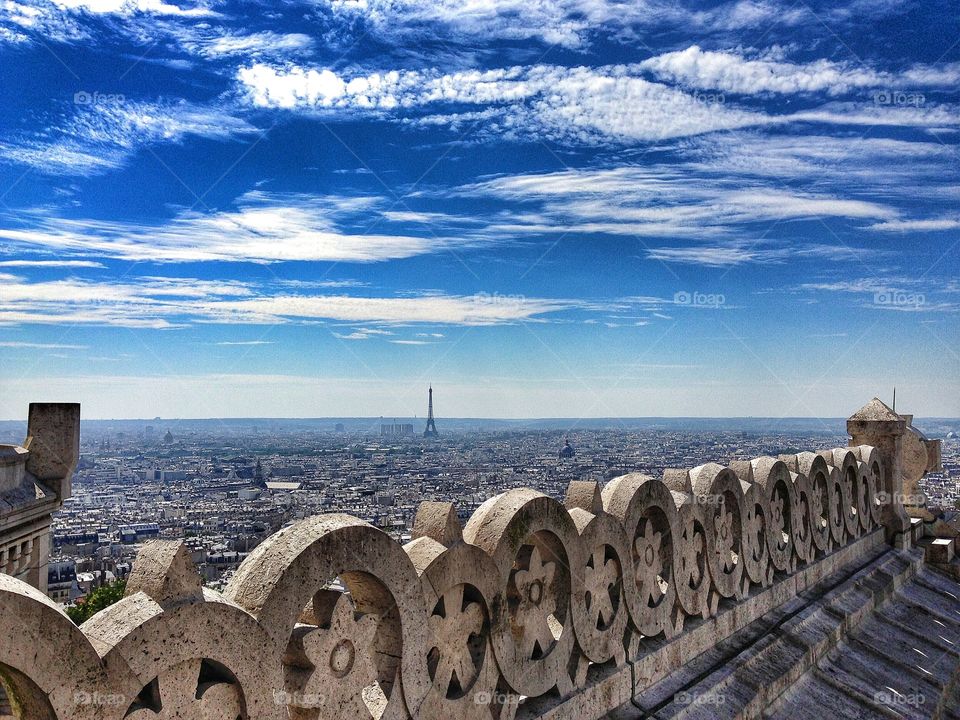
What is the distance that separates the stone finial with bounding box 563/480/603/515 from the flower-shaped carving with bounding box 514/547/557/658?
0.42 metres

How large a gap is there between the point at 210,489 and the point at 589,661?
24217mm

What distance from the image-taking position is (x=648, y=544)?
4363 millimetres

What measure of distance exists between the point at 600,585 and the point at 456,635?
1104 millimetres

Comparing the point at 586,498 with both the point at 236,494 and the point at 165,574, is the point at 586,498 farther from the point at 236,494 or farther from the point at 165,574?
the point at 236,494

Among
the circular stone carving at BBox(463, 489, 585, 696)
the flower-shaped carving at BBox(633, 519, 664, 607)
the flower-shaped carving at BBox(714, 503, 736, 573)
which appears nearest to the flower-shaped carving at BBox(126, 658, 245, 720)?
the circular stone carving at BBox(463, 489, 585, 696)

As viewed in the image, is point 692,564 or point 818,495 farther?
point 818,495

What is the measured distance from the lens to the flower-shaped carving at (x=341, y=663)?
2.41m

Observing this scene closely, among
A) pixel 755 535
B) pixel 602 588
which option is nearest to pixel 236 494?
pixel 755 535

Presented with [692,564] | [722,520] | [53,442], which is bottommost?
[692,564]

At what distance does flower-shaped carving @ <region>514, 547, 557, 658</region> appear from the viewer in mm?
3361

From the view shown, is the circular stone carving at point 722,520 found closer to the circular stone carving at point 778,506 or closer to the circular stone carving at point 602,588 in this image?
the circular stone carving at point 778,506

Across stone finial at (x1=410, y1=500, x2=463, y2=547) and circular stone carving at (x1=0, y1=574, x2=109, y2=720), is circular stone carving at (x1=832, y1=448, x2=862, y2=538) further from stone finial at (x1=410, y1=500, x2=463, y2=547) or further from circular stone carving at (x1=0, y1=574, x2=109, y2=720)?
circular stone carving at (x1=0, y1=574, x2=109, y2=720)

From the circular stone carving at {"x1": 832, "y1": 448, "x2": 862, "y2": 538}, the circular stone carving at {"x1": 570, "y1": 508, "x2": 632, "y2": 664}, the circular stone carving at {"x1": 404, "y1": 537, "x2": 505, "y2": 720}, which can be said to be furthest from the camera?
the circular stone carving at {"x1": 832, "y1": 448, "x2": 862, "y2": 538}

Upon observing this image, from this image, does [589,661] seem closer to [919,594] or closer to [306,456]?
[919,594]
